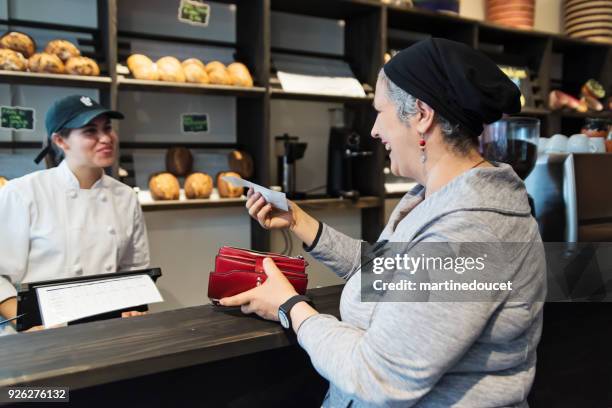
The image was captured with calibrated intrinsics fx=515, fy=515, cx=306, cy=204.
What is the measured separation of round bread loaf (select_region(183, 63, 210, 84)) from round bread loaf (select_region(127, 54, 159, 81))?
15 centimetres

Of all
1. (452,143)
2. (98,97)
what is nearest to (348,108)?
(98,97)

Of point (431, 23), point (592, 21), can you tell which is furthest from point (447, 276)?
point (592, 21)

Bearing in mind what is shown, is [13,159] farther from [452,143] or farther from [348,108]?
[452,143]

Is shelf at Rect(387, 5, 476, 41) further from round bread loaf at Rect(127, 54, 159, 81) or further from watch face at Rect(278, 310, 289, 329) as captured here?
watch face at Rect(278, 310, 289, 329)

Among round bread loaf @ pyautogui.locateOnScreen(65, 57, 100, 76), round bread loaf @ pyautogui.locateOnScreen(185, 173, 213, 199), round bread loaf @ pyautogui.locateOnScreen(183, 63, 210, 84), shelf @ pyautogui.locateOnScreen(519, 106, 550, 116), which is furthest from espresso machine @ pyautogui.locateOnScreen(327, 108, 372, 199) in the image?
round bread loaf @ pyautogui.locateOnScreen(65, 57, 100, 76)

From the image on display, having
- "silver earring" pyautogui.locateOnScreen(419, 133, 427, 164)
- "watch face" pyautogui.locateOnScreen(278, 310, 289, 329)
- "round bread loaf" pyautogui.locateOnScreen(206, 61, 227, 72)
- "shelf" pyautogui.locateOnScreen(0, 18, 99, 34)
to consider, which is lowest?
"watch face" pyautogui.locateOnScreen(278, 310, 289, 329)

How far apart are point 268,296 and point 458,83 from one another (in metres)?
0.54

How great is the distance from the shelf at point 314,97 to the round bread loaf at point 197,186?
1.85 ft

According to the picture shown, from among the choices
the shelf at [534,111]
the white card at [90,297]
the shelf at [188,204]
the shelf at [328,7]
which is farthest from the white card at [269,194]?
the shelf at [534,111]

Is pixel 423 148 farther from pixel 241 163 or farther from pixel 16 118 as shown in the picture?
pixel 16 118

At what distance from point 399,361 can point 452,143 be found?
1.33ft

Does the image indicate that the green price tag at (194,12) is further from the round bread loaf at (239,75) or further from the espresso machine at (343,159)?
the espresso machine at (343,159)

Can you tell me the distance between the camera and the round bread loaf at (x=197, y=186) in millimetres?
2574

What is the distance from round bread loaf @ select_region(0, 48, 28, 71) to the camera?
208 cm
